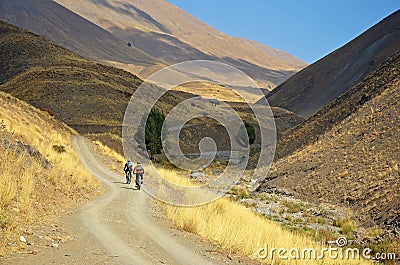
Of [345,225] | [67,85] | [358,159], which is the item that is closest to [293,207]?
[345,225]

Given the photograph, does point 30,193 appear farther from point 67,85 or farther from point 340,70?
point 340,70

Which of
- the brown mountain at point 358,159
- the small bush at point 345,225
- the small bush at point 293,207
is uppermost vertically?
the brown mountain at point 358,159

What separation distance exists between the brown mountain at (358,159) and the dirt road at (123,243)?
1093cm

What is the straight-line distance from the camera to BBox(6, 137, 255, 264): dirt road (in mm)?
7191

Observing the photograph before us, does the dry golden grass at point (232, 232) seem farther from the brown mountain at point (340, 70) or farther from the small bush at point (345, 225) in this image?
the brown mountain at point (340, 70)

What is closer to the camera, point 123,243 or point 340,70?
point 123,243

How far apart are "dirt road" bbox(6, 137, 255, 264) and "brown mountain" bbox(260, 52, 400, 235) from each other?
10.9 meters

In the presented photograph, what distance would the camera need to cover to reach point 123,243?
27.7ft

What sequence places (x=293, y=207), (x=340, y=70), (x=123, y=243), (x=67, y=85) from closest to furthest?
1. (x=123, y=243)
2. (x=293, y=207)
3. (x=67, y=85)
4. (x=340, y=70)

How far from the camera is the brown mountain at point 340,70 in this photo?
101 metres

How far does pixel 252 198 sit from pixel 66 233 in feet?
71.2

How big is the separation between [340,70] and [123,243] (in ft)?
383

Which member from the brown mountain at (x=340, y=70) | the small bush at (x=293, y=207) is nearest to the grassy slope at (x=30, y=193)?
the small bush at (x=293, y=207)

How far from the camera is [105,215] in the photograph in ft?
37.1
